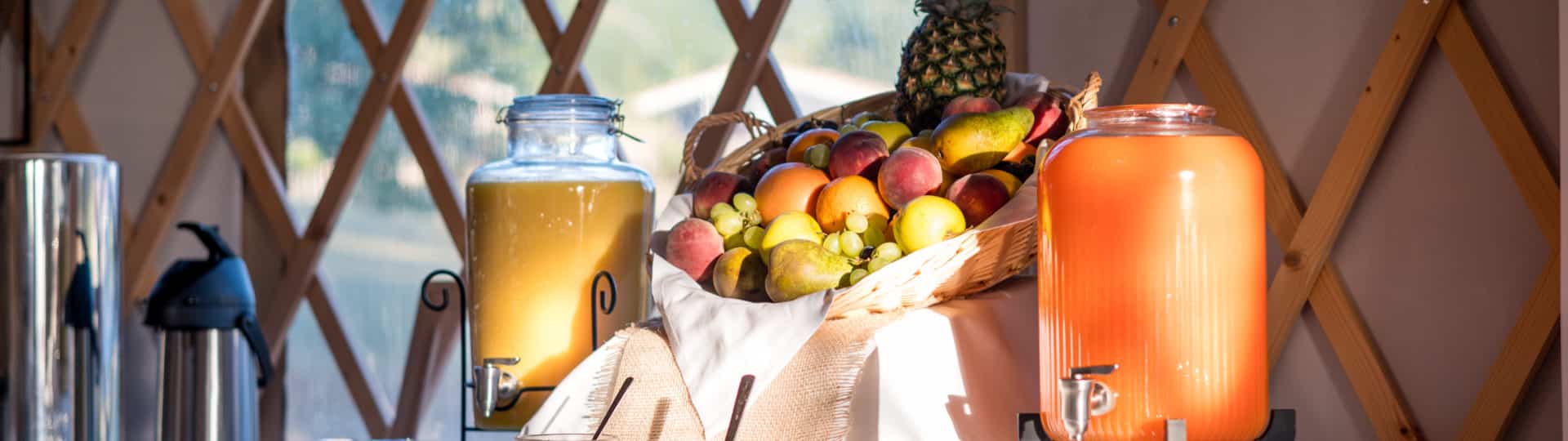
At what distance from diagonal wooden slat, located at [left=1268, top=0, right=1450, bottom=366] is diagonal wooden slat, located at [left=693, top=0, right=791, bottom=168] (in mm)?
658

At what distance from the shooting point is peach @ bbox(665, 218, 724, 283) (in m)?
0.86

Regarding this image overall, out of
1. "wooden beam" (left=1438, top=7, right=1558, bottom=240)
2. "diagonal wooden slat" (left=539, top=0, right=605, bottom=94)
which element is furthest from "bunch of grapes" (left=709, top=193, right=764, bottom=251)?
"diagonal wooden slat" (left=539, top=0, right=605, bottom=94)

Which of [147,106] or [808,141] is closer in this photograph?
[808,141]

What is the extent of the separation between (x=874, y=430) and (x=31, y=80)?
175 centimetres

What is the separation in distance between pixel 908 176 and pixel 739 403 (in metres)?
0.20

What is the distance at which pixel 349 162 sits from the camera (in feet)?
5.90

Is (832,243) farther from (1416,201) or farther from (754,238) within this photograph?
(1416,201)

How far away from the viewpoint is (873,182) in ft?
2.82

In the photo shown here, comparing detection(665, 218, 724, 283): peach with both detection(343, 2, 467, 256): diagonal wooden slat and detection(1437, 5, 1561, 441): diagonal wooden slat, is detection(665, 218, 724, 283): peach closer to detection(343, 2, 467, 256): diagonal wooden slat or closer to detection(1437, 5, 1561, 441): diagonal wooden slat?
detection(1437, 5, 1561, 441): diagonal wooden slat

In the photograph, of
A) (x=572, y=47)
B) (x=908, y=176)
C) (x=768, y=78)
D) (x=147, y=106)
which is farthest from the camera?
(x=147, y=106)

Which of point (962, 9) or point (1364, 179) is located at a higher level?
point (962, 9)

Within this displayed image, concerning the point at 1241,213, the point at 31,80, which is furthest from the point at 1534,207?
the point at 31,80

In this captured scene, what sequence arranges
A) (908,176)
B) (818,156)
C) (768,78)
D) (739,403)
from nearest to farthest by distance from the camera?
(739,403)
(908,176)
(818,156)
(768,78)

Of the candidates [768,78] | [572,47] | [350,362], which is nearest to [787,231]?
[768,78]
